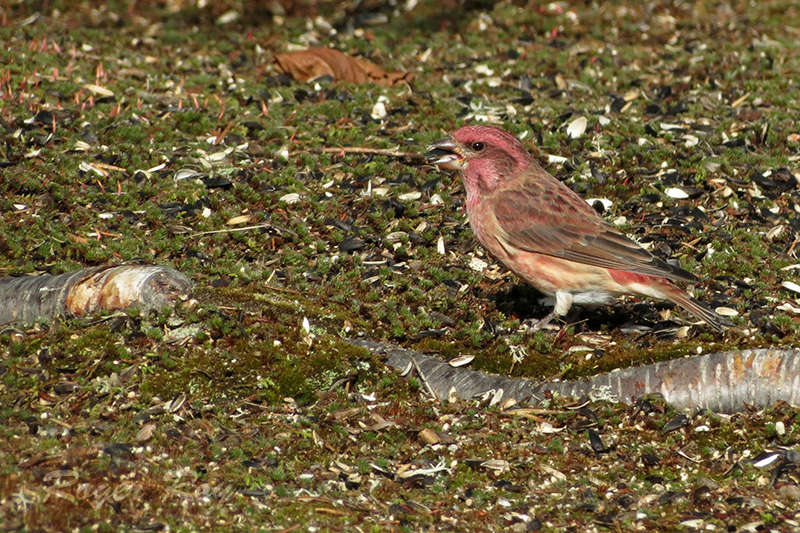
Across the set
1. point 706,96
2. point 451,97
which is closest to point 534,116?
point 451,97

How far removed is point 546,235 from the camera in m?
7.14

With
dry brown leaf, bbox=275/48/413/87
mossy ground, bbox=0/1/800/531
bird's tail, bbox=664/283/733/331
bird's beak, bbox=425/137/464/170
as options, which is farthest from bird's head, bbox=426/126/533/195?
dry brown leaf, bbox=275/48/413/87

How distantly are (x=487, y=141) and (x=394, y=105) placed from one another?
9.81ft

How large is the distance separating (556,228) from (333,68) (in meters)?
4.47

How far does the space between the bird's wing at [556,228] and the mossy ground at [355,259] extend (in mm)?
514

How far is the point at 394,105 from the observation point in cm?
1031

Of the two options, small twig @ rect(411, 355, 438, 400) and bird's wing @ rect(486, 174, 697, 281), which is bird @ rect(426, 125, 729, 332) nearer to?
bird's wing @ rect(486, 174, 697, 281)

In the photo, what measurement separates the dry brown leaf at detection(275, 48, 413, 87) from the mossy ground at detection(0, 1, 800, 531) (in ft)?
0.84

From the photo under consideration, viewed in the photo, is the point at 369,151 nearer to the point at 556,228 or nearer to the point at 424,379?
the point at 556,228

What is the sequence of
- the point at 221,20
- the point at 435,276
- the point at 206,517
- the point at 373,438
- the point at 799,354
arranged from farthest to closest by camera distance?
1. the point at 221,20
2. the point at 435,276
3. the point at 799,354
4. the point at 373,438
5. the point at 206,517

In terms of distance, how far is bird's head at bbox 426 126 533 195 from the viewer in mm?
7465

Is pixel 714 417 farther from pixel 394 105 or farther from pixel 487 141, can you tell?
pixel 394 105

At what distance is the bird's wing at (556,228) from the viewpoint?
6961 millimetres

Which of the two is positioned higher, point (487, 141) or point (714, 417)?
point (487, 141)
